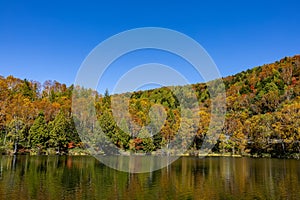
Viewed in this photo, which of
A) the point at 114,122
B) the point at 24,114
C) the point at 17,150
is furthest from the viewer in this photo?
the point at 114,122

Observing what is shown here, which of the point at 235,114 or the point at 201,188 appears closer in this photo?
the point at 201,188

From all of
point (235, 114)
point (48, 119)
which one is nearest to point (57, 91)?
point (48, 119)

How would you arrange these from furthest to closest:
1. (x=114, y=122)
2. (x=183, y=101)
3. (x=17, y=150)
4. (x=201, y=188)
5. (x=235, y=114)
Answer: (x=183, y=101), (x=235, y=114), (x=114, y=122), (x=17, y=150), (x=201, y=188)

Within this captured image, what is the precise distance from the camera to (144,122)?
68125mm

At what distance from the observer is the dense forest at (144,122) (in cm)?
5541

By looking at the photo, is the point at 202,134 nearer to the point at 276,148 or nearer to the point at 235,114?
the point at 235,114

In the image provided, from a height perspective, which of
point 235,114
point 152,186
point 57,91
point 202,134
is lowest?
point 152,186

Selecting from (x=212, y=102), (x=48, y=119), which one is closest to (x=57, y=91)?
(x=48, y=119)

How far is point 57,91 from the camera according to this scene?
8706 cm

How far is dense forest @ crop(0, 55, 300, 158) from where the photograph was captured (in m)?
55.4

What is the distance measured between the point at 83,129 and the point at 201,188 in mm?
47228

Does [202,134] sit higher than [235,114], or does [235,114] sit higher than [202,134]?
[235,114]

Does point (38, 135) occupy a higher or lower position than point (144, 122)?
lower

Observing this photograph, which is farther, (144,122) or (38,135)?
(144,122)
